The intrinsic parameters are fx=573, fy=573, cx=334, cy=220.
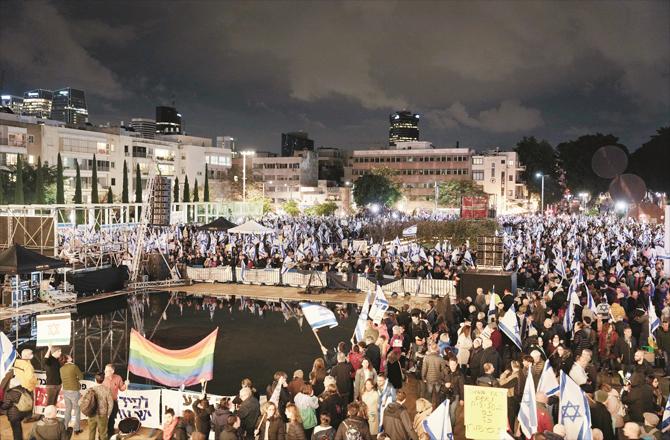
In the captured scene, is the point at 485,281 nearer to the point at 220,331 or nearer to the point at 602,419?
the point at 220,331

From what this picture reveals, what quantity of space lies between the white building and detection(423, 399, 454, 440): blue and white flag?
9399 cm

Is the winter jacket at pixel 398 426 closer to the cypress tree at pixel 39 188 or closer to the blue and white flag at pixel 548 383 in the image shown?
the blue and white flag at pixel 548 383

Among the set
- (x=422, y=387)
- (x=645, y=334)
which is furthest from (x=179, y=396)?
(x=645, y=334)

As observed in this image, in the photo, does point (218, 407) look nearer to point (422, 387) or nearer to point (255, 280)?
point (422, 387)

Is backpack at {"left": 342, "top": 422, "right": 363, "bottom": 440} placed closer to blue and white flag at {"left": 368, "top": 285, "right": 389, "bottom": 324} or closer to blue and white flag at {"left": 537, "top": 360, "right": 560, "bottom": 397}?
blue and white flag at {"left": 537, "top": 360, "right": 560, "bottom": 397}

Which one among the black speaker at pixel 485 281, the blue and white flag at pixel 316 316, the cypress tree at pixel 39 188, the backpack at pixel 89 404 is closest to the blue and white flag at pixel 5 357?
the backpack at pixel 89 404

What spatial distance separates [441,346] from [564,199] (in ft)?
309

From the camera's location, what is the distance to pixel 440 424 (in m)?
7.61

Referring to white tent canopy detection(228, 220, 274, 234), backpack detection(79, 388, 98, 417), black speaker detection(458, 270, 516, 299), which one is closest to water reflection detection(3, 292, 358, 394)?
backpack detection(79, 388, 98, 417)

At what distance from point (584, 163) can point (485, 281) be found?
68269 millimetres

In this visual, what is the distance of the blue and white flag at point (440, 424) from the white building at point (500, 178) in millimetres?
93986

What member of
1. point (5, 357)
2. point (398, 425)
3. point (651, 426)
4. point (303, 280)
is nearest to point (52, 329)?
point (5, 357)

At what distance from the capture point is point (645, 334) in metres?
13.3

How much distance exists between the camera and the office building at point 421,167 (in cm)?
10081
